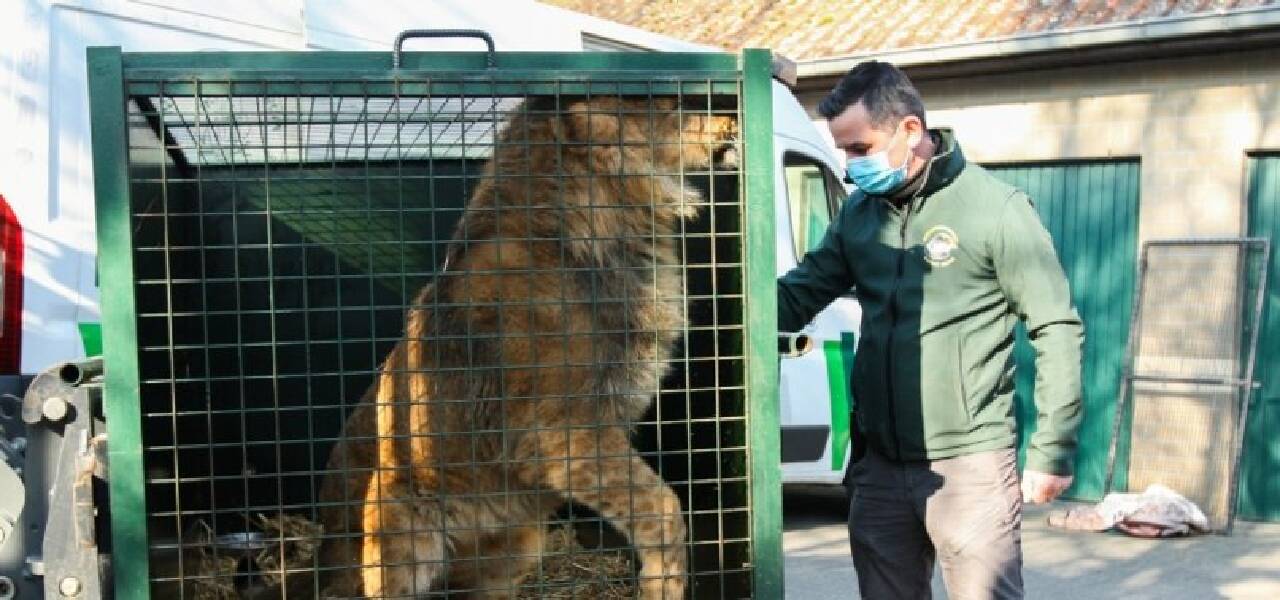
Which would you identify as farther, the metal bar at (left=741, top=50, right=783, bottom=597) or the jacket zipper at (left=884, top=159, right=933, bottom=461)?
the jacket zipper at (left=884, top=159, right=933, bottom=461)

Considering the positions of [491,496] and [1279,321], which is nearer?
[491,496]

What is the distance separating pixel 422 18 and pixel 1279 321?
6849 millimetres

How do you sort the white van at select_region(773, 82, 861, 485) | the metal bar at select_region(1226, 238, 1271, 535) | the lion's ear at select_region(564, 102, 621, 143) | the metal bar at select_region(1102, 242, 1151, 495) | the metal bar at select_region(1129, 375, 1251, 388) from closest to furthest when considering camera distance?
the lion's ear at select_region(564, 102, 621, 143) → the white van at select_region(773, 82, 861, 485) → the metal bar at select_region(1226, 238, 1271, 535) → the metal bar at select_region(1129, 375, 1251, 388) → the metal bar at select_region(1102, 242, 1151, 495)

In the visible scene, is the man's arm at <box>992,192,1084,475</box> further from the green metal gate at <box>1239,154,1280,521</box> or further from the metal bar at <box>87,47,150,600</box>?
the green metal gate at <box>1239,154,1280,521</box>

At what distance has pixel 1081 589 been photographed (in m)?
8.04

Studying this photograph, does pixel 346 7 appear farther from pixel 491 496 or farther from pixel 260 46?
pixel 491 496

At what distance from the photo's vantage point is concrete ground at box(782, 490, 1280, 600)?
7965 mm

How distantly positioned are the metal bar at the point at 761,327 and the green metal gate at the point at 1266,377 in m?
8.03

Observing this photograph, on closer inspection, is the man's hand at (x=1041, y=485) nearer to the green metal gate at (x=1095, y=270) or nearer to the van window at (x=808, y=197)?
the van window at (x=808, y=197)

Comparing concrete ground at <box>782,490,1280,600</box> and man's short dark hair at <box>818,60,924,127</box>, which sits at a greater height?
man's short dark hair at <box>818,60,924,127</box>

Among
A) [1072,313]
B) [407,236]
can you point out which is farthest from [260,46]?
[1072,313]

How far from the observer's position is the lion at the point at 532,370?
362 centimetres

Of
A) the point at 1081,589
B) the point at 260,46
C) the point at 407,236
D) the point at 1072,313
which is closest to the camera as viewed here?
the point at 1072,313

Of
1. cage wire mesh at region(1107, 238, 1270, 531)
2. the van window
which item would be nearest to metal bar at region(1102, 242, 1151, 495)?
cage wire mesh at region(1107, 238, 1270, 531)
